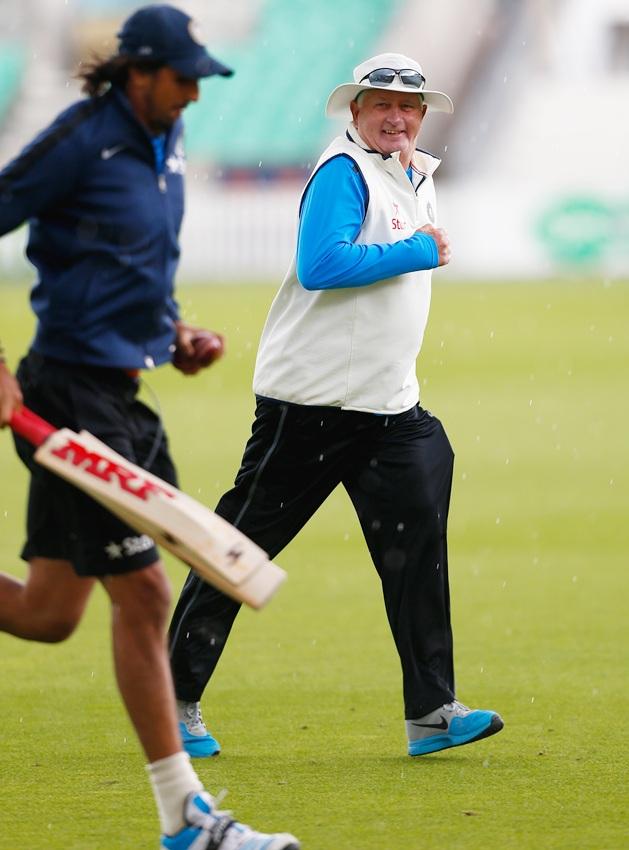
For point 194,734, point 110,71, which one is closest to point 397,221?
point 110,71

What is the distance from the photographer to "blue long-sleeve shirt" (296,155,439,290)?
5453mm

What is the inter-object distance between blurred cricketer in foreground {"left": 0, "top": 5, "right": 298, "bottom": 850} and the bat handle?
0.06 meters

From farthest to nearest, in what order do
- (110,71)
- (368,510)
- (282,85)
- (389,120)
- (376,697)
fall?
(282,85), (376,697), (368,510), (389,120), (110,71)

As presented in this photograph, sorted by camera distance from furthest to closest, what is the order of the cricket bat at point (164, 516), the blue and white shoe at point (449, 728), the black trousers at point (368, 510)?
the black trousers at point (368, 510)
the blue and white shoe at point (449, 728)
the cricket bat at point (164, 516)

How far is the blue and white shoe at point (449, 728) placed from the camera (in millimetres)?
5691

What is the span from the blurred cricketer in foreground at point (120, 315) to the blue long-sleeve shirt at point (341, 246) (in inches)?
32.1

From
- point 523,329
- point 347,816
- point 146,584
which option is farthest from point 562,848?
point 523,329

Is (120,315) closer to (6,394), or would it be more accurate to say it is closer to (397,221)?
(6,394)

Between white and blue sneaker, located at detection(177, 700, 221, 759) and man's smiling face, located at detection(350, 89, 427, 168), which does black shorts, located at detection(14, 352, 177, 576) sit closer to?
white and blue sneaker, located at detection(177, 700, 221, 759)

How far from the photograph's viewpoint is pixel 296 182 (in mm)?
47688

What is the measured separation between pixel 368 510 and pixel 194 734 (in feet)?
3.20

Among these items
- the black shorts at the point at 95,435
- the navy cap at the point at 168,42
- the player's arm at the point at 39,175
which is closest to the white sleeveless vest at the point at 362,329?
the black shorts at the point at 95,435

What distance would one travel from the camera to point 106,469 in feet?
14.3

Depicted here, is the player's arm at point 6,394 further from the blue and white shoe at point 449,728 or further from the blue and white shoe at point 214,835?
the blue and white shoe at point 449,728
